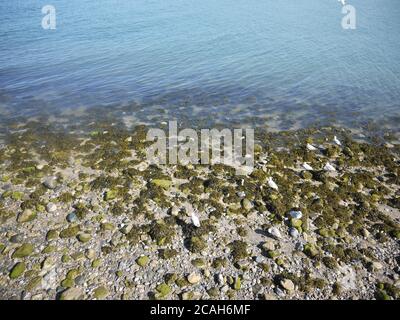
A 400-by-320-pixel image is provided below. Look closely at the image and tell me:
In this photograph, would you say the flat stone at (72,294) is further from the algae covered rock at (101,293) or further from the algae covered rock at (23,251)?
the algae covered rock at (23,251)

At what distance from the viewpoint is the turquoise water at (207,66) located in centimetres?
1817

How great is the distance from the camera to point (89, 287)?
301 inches

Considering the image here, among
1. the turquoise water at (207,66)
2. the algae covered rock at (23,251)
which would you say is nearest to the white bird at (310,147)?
the turquoise water at (207,66)

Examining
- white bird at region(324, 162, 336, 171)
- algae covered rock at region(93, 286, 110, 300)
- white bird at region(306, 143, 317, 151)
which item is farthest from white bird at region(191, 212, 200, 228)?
white bird at region(306, 143, 317, 151)

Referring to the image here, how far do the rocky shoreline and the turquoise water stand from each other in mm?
4949

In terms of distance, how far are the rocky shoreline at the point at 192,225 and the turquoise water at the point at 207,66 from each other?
16.2 ft

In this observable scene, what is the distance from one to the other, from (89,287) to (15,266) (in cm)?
211

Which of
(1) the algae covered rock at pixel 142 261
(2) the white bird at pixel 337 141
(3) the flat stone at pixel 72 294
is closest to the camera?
(3) the flat stone at pixel 72 294

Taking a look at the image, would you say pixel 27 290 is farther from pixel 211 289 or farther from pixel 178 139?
pixel 178 139

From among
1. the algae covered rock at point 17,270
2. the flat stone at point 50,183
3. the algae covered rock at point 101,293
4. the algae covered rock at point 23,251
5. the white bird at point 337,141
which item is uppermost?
the flat stone at point 50,183

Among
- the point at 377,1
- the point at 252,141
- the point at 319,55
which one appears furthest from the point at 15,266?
the point at 377,1

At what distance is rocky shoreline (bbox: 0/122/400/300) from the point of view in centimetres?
788

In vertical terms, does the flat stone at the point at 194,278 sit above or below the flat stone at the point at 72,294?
below

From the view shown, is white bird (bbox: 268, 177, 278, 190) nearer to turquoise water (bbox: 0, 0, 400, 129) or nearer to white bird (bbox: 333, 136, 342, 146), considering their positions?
white bird (bbox: 333, 136, 342, 146)
